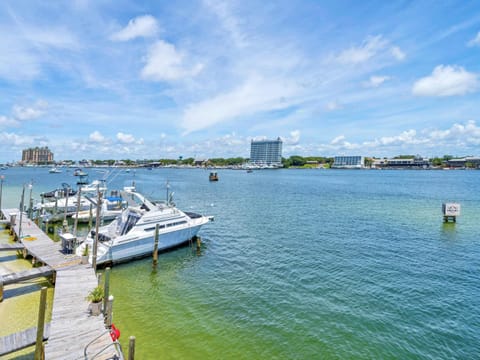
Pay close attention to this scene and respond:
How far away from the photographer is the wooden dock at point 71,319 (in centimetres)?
1013

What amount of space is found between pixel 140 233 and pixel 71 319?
11466mm

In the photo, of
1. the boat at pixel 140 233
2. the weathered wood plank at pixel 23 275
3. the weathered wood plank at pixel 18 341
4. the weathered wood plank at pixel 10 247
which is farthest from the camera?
the weathered wood plank at pixel 10 247

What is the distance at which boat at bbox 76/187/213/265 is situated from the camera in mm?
21953

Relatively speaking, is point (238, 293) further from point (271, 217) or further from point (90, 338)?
point (271, 217)

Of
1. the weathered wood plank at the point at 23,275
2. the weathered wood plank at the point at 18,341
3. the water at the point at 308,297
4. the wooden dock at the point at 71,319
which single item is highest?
the wooden dock at the point at 71,319

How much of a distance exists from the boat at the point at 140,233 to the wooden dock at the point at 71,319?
247 centimetres

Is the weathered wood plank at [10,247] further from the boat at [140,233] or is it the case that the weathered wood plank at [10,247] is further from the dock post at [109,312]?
the dock post at [109,312]

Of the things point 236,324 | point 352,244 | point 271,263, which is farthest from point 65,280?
point 352,244

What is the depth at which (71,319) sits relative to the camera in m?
12.1

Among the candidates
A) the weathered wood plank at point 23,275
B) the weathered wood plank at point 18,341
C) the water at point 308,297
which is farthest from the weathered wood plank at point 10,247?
the weathered wood plank at point 18,341

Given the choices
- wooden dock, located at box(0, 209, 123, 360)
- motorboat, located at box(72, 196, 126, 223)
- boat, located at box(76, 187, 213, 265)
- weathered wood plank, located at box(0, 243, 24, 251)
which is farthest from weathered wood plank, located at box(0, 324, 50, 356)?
motorboat, located at box(72, 196, 126, 223)

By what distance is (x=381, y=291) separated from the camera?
706 inches

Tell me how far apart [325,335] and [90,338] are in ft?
34.5

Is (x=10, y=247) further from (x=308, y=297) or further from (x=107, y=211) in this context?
(x=308, y=297)
